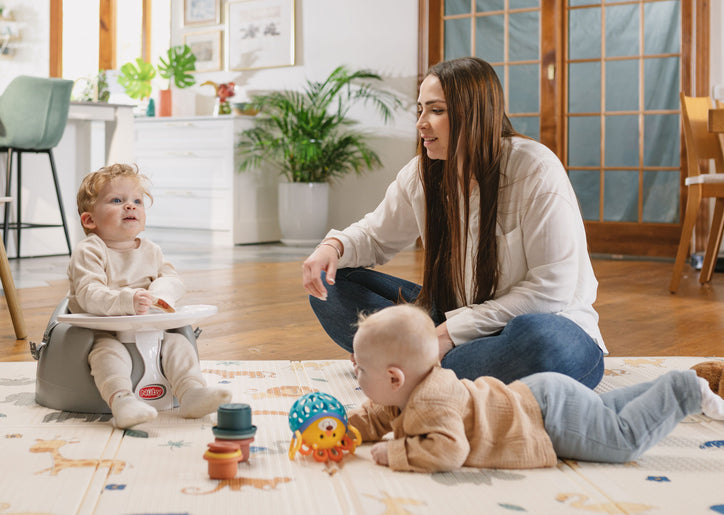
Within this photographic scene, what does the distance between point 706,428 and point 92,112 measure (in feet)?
13.3

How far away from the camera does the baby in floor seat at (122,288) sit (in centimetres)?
147

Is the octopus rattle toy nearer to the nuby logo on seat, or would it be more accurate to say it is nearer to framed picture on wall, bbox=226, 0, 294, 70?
the nuby logo on seat

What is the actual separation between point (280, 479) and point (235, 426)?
10cm

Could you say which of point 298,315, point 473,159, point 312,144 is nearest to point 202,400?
point 473,159

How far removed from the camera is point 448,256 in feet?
5.46

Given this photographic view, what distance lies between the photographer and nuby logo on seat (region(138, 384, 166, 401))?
1.56 meters

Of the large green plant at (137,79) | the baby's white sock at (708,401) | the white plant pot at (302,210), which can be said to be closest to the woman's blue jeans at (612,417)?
the baby's white sock at (708,401)

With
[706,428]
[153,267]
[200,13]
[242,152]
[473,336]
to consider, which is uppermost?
[200,13]

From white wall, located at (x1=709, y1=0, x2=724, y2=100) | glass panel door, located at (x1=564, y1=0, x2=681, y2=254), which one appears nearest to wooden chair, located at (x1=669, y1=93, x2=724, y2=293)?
white wall, located at (x1=709, y1=0, x2=724, y2=100)

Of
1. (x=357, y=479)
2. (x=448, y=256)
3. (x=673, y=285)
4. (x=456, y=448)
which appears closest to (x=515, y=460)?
(x=456, y=448)

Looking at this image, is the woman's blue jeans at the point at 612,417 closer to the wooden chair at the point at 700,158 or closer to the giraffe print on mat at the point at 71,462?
the giraffe print on mat at the point at 71,462

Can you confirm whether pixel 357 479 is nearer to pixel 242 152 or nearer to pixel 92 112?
pixel 92 112

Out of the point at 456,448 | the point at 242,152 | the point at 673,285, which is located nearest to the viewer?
the point at 456,448

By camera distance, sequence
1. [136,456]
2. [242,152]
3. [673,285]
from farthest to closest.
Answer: [242,152]
[673,285]
[136,456]
